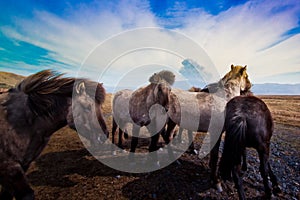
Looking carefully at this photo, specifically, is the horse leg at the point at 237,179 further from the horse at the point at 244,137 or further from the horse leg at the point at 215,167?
the horse leg at the point at 215,167

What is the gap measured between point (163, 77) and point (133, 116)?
182cm

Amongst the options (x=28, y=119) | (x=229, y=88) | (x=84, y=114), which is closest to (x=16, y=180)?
(x=28, y=119)

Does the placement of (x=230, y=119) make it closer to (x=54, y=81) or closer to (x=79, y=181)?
(x=54, y=81)

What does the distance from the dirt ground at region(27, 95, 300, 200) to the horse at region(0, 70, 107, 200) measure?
1573 mm

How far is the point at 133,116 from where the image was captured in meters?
5.93

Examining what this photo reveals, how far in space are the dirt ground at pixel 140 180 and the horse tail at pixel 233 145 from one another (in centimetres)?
84

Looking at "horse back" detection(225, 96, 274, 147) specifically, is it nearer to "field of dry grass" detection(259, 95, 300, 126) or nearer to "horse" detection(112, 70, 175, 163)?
"horse" detection(112, 70, 175, 163)

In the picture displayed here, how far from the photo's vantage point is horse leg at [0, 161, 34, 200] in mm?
2457

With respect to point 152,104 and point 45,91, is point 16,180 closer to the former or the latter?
point 45,91

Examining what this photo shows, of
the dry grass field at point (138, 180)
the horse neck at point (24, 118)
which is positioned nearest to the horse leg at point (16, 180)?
the horse neck at point (24, 118)

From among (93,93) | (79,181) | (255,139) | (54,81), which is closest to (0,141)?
(54,81)

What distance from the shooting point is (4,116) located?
2635 mm

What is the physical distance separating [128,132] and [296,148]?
8255 mm

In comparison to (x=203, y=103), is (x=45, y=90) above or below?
above
